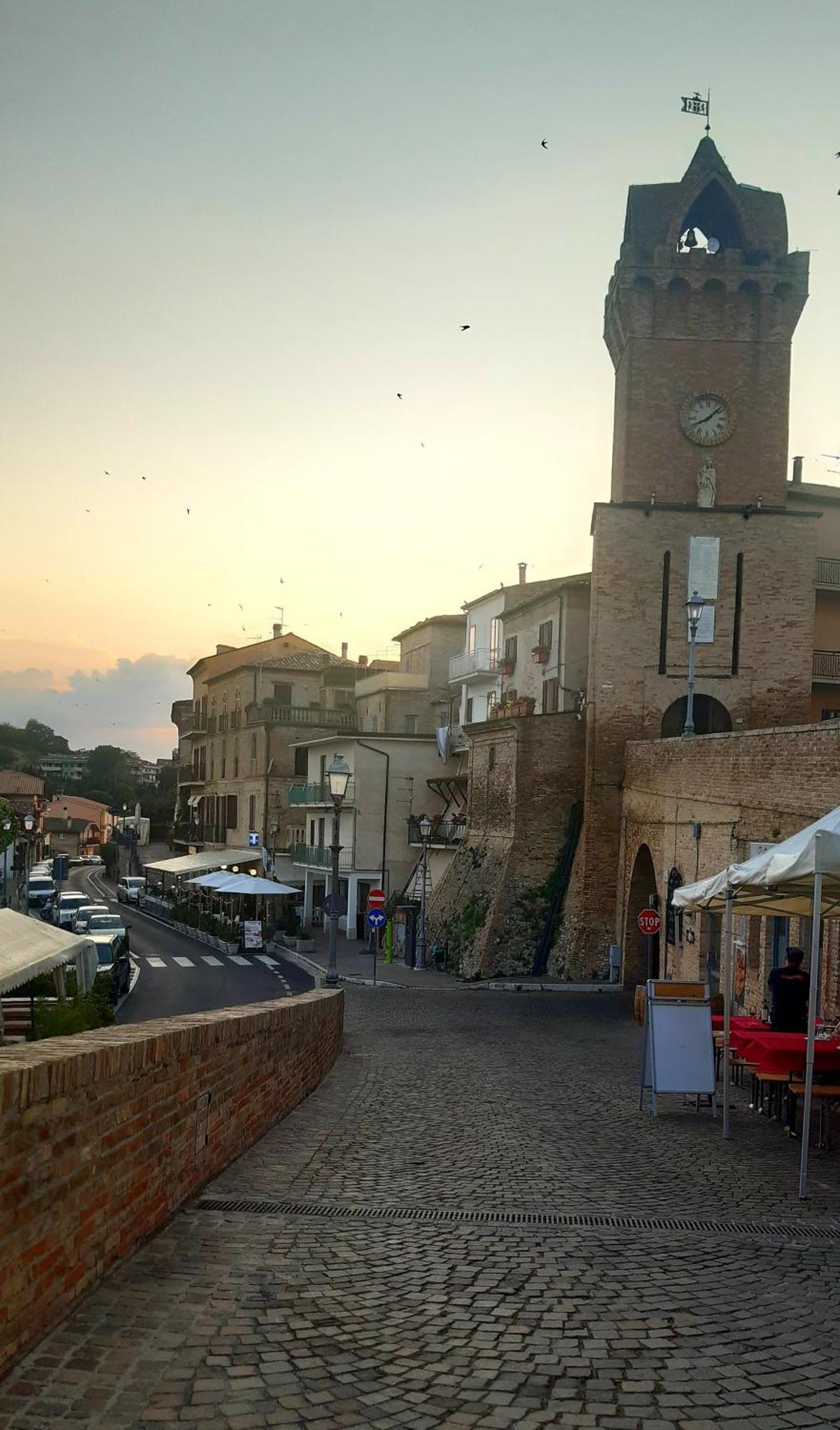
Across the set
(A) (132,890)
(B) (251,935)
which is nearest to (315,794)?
(B) (251,935)

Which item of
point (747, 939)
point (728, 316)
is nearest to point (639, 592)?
point (728, 316)

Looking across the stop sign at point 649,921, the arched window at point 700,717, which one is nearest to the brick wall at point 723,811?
the stop sign at point 649,921

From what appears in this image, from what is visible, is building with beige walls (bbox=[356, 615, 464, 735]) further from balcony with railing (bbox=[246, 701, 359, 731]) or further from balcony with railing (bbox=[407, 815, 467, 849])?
balcony with railing (bbox=[407, 815, 467, 849])

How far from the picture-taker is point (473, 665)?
52406 mm

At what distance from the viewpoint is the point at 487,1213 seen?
7.43m

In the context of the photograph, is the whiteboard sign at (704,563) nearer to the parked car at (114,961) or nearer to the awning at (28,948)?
the parked car at (114,961)

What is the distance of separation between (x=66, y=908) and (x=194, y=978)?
51.7 ft

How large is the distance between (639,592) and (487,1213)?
27365mm

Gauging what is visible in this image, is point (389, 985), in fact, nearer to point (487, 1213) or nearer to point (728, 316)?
point (728, 316)

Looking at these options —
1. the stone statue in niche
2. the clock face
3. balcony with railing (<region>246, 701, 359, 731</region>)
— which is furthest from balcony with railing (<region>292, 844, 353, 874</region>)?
the clock face

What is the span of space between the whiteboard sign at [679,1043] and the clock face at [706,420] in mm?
26485

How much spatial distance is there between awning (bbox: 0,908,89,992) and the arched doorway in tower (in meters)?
18.4

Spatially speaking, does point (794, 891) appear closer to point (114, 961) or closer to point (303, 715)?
point (114, 961)

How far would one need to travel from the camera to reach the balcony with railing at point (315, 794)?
167ft
